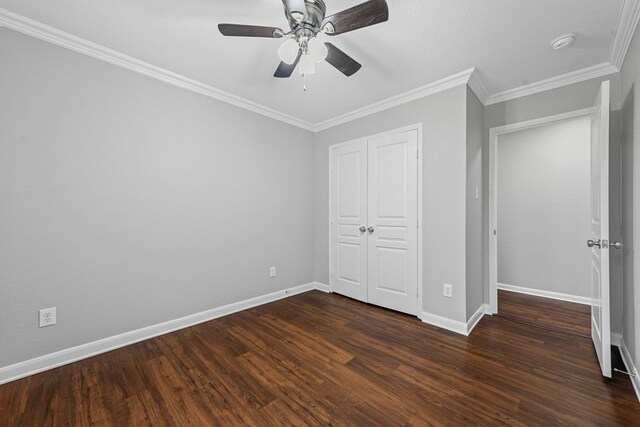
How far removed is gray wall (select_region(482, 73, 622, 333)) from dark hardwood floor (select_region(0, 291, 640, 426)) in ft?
1.97

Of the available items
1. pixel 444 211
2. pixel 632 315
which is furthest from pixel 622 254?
pixel 444 211

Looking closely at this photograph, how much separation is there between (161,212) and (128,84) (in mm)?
1156

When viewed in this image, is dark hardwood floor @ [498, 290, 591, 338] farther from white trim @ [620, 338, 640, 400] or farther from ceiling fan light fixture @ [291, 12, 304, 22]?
ceiling fan light fixture @ [291, 12, 304, 22]

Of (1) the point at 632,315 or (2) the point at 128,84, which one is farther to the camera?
(2) the point at 128,84

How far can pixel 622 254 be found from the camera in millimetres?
2186

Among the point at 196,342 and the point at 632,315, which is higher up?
the point at 632,315

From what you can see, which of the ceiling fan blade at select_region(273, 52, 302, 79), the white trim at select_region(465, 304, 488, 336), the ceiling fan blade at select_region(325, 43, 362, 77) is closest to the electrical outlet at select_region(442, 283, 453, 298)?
the white trim at select_region(465, 304, 488, 336)

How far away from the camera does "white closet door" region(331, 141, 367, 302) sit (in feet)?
11.3

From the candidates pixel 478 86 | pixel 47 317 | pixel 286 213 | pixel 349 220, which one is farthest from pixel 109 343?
pixel 478 86

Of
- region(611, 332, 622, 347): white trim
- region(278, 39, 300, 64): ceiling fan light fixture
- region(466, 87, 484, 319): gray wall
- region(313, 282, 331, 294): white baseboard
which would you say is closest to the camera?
region(278, 39, 300, 64): ceiling fan light fixture

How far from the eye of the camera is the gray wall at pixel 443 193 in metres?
2.57

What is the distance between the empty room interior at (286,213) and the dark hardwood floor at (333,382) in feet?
0.05

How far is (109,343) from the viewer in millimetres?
2219

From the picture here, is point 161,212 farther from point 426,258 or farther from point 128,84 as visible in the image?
point 426,258
